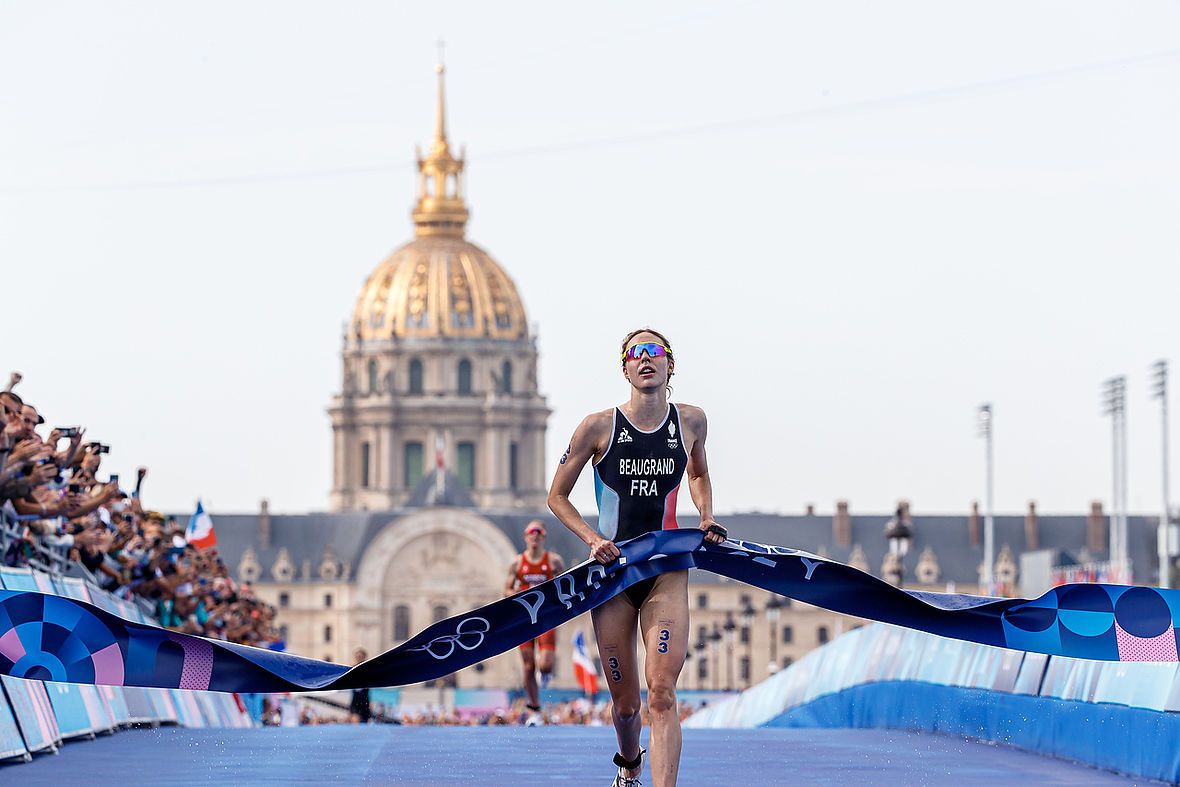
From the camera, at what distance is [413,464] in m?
180

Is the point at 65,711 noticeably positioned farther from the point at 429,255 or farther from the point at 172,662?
the point at 429,255

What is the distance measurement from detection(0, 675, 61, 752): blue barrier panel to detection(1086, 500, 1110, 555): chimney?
150 metres

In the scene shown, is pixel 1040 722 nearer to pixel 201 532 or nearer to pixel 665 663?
pixel 665 663

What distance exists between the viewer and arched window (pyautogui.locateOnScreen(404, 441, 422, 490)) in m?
179

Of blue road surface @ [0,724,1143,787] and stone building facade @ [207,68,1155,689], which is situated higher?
stone building facade @ [207,68,1155,689]

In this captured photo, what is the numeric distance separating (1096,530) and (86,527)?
5737 inches

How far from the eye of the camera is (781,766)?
13461 mm

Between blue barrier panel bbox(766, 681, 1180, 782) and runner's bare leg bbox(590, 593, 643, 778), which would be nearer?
runner's bare leg bbox(590, 593, 643, 778)

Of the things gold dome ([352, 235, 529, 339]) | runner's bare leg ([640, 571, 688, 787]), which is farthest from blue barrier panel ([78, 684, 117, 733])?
gold dome ([352, 235, 529, 339])

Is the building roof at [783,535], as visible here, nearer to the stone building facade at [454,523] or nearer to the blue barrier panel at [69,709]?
the stone building facade at [454,523]

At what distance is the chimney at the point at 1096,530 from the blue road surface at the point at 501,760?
147 m

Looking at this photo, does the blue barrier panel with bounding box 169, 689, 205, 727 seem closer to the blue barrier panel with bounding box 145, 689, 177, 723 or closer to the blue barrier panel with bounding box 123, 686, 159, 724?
the blue barrier panel with bounding box 145, 689, 177, 723

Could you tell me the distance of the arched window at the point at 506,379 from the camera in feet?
598

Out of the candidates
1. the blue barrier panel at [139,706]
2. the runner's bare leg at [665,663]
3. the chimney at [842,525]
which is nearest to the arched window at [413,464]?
the chimney at [842,525]
